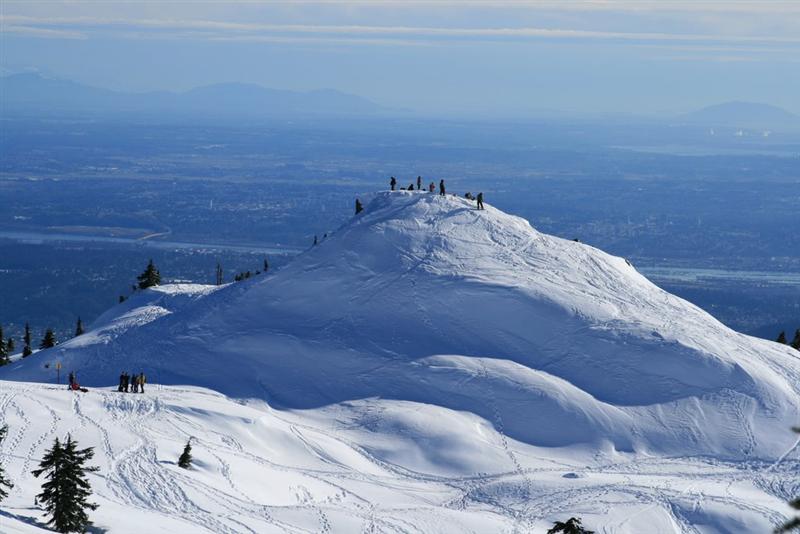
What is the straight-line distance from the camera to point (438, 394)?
6309 cm

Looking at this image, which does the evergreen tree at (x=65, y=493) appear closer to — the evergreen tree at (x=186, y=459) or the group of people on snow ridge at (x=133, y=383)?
the evergreen tree at (x=186, y=459)

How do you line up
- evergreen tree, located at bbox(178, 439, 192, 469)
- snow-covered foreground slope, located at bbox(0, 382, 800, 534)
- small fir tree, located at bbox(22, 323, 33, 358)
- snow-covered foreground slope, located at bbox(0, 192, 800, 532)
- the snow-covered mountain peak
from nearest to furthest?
snow-covered foreground slope, located at bbox(0, 382, 800, 534) < evergreen tree, located at bbox(178, 439, 192, 469) < snow-covered foreground slope, located at bbox(0, 192, 800, 532) < the snow-covered mountain peak < small fir tree, located at bbox(22, 323, 33, 358)

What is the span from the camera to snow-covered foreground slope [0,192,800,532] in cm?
4969

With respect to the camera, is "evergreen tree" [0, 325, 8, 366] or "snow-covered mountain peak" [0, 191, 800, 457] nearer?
"snow-covered mountain peak" [0, 191, 800, 457]

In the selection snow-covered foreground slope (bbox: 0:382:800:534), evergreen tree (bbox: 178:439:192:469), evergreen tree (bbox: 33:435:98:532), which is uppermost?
evergreen tree (bbox: 33:435:98:532)

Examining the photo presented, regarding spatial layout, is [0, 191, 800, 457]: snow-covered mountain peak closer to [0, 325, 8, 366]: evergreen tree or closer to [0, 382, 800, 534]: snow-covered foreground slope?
[0, 382, 800, 534]: snow-covered foreground slope

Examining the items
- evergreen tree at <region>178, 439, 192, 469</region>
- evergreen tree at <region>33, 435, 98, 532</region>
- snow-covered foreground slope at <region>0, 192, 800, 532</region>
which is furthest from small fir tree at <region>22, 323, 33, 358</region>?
evergreen tree at <region>33, 435, 98, 532</region>

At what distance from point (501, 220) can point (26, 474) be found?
4174cm

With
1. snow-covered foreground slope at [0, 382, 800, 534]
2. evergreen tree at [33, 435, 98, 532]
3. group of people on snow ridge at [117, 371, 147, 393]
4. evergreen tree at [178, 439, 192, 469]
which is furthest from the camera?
group of people on snow ridge at [117, 371, 147, 393]

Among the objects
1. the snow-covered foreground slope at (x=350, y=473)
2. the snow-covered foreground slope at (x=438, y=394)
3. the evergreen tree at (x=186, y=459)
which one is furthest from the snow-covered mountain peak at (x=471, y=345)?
the evergreen tree at (x=186, y=459)

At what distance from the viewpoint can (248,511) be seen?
44.7 metres

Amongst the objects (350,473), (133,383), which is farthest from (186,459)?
(133,383)

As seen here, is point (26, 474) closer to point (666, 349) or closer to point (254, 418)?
point (254, 418)

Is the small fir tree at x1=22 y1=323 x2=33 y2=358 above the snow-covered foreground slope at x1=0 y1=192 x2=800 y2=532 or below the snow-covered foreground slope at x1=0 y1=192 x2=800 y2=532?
below
